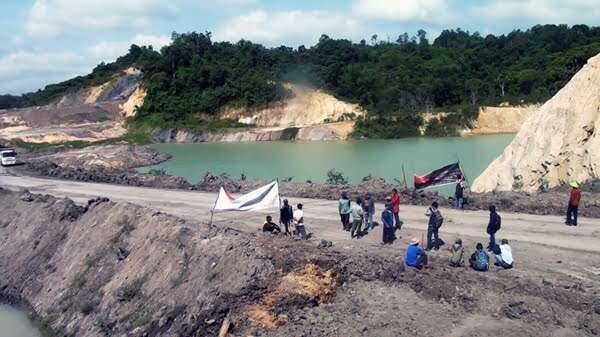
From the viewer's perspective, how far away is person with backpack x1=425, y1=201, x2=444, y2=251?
16406 millimetres

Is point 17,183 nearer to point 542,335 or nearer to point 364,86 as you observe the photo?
point 542,335

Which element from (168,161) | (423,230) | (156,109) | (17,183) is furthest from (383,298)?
(156,109)

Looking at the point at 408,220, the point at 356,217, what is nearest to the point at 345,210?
the point at 356,217

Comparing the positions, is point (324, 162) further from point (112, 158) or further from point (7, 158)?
point (7, 158)

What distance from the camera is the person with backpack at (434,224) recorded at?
53.8 ft

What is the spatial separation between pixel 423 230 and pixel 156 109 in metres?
91.7

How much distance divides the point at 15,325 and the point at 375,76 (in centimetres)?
8648

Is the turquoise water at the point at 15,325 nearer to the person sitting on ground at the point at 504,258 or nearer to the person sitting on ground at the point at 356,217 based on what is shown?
the person sitting on ground at the point at 356,217

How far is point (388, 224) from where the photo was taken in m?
17.5

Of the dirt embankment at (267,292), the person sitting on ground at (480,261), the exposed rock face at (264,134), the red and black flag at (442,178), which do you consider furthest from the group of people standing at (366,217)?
the exposed rock face at (264,134)

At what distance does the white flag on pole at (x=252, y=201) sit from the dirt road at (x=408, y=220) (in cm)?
211

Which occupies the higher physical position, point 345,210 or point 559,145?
point 559,145

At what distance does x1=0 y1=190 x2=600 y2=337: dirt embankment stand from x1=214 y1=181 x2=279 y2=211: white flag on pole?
919 millimetres

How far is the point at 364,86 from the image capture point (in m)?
101
